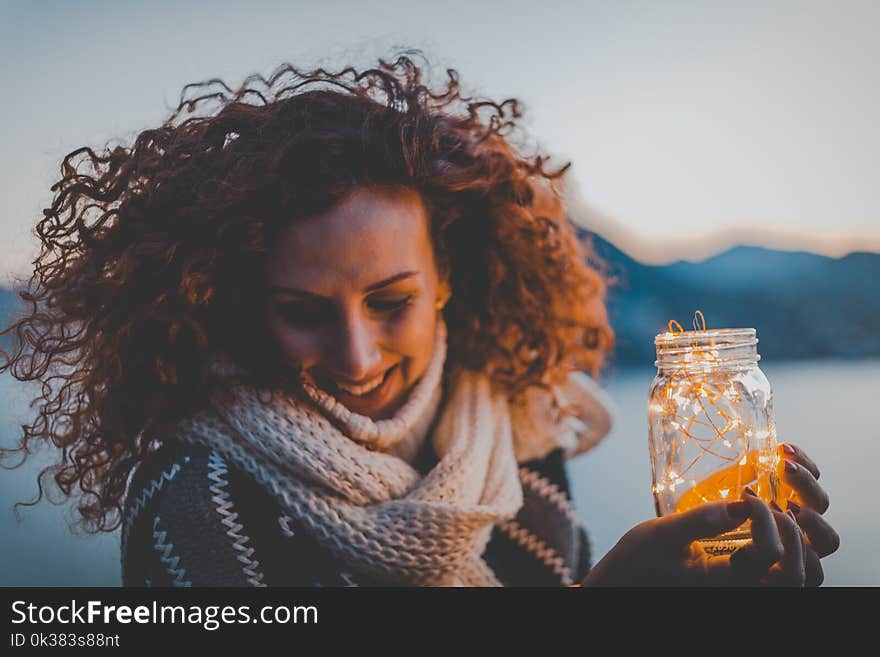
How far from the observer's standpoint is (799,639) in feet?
2.88

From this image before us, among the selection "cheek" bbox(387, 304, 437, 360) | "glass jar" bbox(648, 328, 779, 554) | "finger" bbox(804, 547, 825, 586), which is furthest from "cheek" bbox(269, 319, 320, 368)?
"finger" bbox(804, 547, 825, 586)

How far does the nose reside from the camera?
3.33 feet

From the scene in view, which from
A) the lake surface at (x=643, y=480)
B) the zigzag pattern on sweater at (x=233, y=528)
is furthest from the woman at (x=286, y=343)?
the lake surface at (x=643, y=480)

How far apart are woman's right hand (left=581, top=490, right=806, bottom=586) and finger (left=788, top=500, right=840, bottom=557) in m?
0.03

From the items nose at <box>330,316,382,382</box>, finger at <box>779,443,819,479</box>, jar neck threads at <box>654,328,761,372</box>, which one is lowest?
finger at <box>779,443,819,479</box>

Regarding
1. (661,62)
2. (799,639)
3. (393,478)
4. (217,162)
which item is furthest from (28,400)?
(661,62)

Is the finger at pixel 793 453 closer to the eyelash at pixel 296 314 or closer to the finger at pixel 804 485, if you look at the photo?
the finger at pixel 804 485

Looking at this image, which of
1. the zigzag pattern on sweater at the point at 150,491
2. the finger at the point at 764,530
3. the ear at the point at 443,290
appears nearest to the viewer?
the finger at the point at 764,530

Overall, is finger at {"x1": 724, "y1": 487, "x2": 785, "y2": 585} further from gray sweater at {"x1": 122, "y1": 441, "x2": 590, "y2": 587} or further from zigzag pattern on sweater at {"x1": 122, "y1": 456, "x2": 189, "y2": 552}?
zigzag pattern on sweater at {"x1": 122, "y1": 456, "x2": 189, "y2": 552}

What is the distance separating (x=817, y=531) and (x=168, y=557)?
0.80 metres

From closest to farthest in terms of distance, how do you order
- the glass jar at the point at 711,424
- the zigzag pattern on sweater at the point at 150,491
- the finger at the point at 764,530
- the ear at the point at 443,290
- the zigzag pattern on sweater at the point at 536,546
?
the finger at the point at 764,530 → the glass jar at the point at 711,424 → the zigzag pattern on sweater at the point at 150,491 → the ear at the point at 443,290 → the zigzag pattern on sweater at the point at 536,546

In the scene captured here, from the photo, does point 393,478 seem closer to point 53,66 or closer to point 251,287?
point 251,287

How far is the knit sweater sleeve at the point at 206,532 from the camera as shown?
95 cm

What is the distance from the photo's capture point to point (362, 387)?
108cm
